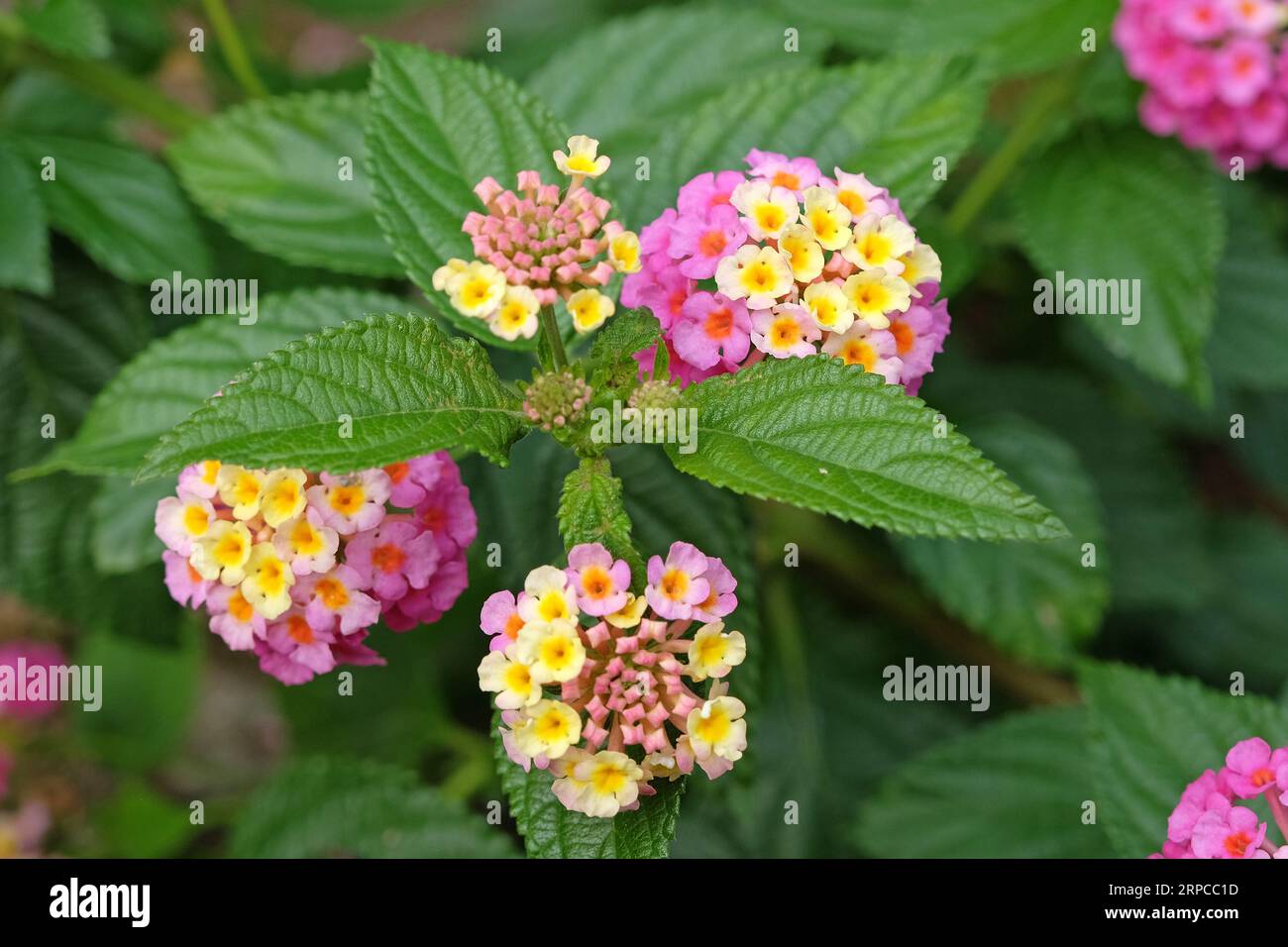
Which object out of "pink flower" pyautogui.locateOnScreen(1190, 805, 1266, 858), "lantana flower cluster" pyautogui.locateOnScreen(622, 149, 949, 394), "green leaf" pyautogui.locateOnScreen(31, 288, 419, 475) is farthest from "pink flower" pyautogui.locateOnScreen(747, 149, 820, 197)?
"pink flower" pyautogui.locateOnScreen(1190, 805, 1266, 858)

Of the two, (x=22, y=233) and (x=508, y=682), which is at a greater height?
(x=22, y=233)

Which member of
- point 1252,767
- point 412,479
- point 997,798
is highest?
point 412,479

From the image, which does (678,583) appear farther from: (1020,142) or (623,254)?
(1020,142)

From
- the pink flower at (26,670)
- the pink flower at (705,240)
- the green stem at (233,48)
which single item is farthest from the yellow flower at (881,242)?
the pink flower at (26,670)

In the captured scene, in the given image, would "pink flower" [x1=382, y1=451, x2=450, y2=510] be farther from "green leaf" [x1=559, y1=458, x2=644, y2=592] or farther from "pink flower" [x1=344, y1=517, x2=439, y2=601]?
"green leaf" [x1=559, y1=458, x2=644, y2=592]

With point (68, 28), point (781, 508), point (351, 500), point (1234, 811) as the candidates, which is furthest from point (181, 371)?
point (1234, 811)

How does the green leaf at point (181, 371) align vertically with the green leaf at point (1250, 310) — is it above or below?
below

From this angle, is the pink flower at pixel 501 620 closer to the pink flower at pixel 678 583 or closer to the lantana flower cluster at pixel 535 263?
the pink flower at pixel 678 583
